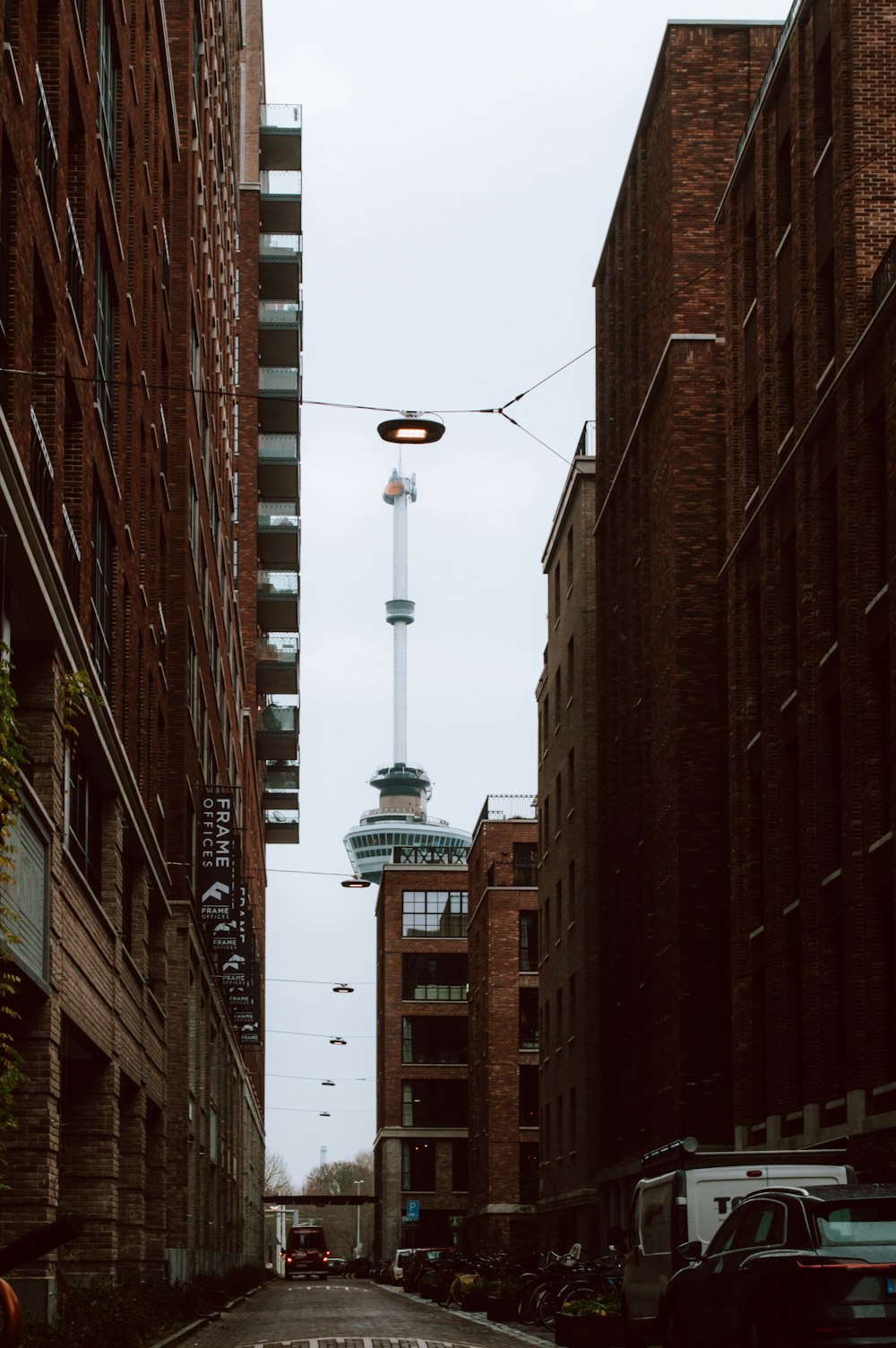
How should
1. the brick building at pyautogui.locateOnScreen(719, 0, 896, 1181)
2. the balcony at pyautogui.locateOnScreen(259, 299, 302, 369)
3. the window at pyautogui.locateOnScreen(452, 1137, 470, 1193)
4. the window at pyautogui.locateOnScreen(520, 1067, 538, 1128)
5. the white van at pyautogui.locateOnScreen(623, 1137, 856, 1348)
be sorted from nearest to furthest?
the white van at pyautogui.locateOnScreen(623, 1137, 856, 1348), the brick building at pyautogui.locateOnScreen(719, 0, 896, 1181), the window at pyautogui.locateOnScreen(520, 1067, 538, 1128), the balcony at pyautogui.locateOnScreen(259, 299, 302, 369), the window at pyautogui.locateOnScreen(452, 1137, 470, 1193)

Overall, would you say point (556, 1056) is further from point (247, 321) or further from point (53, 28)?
point (53, 28)

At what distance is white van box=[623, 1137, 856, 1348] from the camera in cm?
2000

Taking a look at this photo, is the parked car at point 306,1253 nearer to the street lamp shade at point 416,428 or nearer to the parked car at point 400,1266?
the parked car at point 400,1266

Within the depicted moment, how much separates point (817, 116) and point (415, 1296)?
119 ft

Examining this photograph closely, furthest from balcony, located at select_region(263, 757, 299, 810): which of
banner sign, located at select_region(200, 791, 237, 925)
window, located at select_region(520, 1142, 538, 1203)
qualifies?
banner sign, located at select_region(200, 791, 237, 925)

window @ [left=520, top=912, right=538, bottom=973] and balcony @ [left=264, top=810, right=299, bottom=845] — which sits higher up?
balcony @ [left=264, top=810, right=299, bottom=845]

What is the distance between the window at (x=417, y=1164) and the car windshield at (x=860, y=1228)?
299ft

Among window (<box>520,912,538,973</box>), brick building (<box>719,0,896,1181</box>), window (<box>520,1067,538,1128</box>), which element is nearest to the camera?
brick building (<box>719,0,896,1181</box>)

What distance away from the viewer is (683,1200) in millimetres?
20250

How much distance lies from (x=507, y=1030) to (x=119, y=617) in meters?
54.3

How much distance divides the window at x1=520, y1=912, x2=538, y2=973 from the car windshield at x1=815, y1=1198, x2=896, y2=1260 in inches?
2700

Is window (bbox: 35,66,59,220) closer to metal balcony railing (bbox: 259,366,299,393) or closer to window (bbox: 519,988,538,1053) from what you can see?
metal balcony railing (bbox: 259,366,299,393)

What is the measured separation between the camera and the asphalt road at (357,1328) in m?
25.3

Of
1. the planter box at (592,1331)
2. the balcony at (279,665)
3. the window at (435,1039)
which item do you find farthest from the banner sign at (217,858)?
the window at (435,1039)
